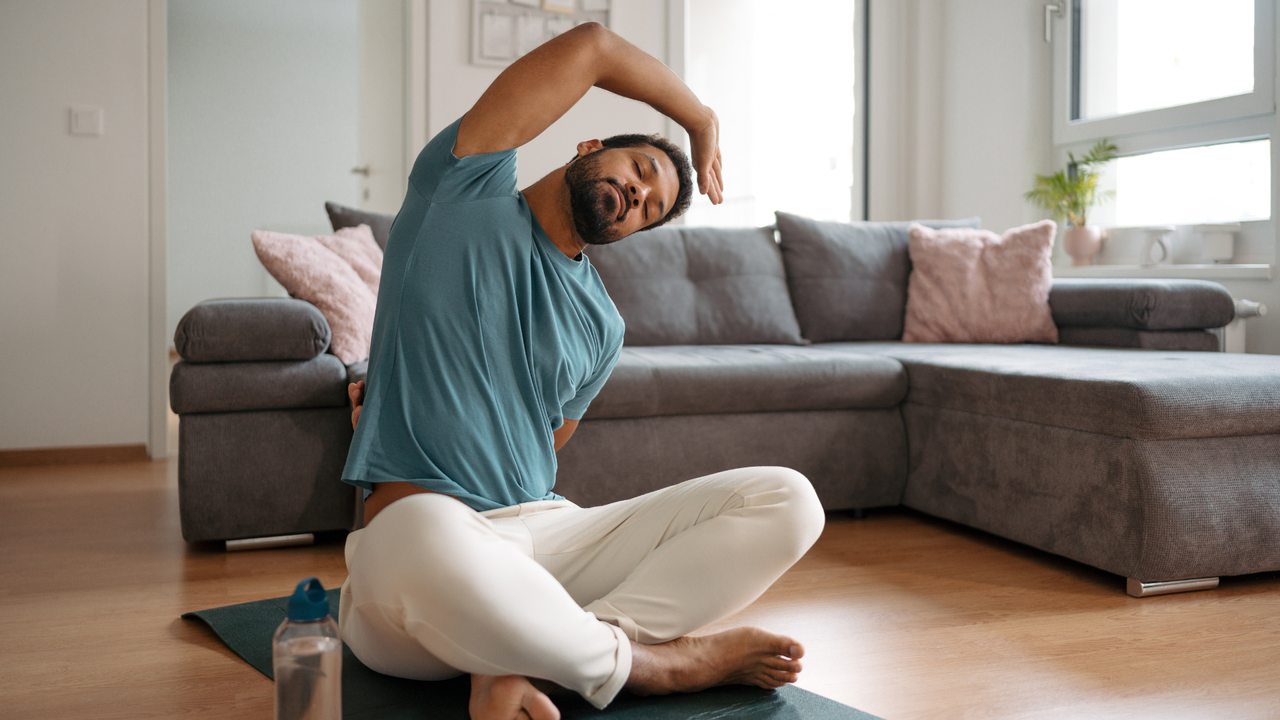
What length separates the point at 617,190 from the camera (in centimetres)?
132

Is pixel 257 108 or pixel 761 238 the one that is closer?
pixel 761 238

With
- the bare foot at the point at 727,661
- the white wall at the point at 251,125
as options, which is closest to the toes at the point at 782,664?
the bare foot at the point at 727,661

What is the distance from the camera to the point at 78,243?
3.45 meters

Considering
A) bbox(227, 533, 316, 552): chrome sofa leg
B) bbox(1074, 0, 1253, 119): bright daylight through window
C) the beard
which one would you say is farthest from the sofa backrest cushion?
bbox(1074, 0, 1253, 119): bright daylight through window

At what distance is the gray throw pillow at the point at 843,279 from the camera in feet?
10.8

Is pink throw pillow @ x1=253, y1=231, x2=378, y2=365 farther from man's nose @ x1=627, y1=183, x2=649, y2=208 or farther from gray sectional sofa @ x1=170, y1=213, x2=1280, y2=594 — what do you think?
man's nose @ x1=627, y1=183, x2=649, y2=208

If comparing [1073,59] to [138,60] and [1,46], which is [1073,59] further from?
[1,46]

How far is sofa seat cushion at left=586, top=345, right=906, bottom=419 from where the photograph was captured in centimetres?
244

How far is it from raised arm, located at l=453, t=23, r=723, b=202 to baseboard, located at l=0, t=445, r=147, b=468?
2.86 meters

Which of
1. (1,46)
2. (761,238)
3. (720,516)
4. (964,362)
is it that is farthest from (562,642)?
(1,46)

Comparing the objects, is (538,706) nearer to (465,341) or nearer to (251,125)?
(465,341)

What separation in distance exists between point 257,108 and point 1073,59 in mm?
5407

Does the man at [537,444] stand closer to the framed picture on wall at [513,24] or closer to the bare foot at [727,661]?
the bare foot at [727,661]

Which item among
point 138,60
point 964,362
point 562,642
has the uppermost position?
point 138,60
